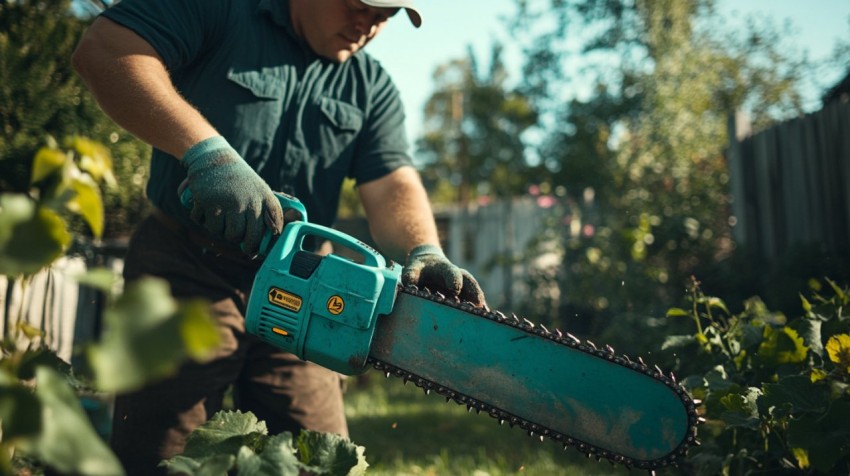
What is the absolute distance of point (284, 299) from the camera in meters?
1.76

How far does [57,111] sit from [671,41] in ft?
41.0

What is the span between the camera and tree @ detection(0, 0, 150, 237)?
339 centimetres

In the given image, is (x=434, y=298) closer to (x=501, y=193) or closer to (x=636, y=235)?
(x=636, y=235)

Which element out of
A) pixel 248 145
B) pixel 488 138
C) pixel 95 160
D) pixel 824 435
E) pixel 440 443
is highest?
pixel 488 138

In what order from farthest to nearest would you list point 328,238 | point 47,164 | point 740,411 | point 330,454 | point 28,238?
point 328,238
point 740,411
point 330,454
point 47,164
point 28,238

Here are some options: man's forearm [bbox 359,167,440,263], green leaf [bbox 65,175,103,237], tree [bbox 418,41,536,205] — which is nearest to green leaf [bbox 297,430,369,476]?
green leaf [bbox 65,175,103,237]

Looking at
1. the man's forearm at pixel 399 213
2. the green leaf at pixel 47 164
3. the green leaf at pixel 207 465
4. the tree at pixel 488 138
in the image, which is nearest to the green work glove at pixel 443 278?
the man's forearm at pixel 399 213

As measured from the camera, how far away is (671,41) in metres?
13.6

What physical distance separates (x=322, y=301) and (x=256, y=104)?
84 cm

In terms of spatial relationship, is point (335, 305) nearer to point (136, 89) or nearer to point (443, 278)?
point (443, 278)

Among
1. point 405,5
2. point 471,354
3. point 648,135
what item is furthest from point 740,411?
point 648,135

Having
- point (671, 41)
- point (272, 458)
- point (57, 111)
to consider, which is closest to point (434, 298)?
point (272, 458)

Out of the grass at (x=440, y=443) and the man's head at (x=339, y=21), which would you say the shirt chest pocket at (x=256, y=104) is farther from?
the grass at (x=440, y=443)

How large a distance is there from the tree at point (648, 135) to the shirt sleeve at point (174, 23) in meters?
3.68
